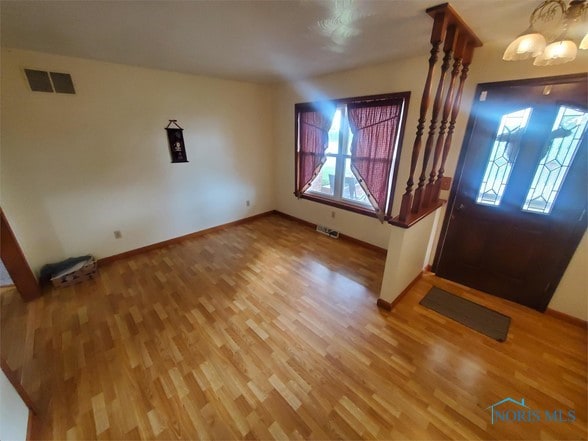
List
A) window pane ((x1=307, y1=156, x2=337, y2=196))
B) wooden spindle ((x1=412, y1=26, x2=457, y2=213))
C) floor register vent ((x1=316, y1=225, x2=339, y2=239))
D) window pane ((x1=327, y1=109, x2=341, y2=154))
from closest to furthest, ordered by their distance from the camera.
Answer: wooden spindle ((x1=412, y1=26, x2=457, y2=213)) < window pane ((x1=327, y1=109, x2=341, y2=154)) < window pane ((x1=307, y1=156, x2=337, y2=196)) < floor register vent ((x1=316, y1=225, x2=339, y2=239))

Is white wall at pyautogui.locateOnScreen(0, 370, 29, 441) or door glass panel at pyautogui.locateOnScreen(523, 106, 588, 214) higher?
door glass panel at pyautogui.locateOnScreen(523, 106, 588, 214)

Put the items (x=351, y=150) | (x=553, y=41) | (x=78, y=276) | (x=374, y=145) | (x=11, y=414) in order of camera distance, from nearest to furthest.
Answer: (x=11, y=414)
(x=553, y=41)
(x=78, y=276)
(x=374, y=145)
(x=351, y=150)

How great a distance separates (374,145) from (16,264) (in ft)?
13.0

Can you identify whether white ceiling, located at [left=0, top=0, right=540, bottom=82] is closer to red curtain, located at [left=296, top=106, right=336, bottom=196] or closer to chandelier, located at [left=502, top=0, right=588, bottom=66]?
chandelier, located at [left=502, top=0, right=588, bottom=66]

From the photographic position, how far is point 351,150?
10.1 ft

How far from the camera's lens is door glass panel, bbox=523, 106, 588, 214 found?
5.71 feet

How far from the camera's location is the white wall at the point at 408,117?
1.91 meters

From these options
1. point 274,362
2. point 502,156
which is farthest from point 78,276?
point 502,156

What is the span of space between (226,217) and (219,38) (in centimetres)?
257

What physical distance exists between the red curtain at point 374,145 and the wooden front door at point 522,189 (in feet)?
2.44

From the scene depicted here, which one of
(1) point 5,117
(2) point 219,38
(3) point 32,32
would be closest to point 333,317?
(2) point 219,38

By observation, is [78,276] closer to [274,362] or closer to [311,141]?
[274,362]

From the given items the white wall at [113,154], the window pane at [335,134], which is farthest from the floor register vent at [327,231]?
the white wall at [113,154]

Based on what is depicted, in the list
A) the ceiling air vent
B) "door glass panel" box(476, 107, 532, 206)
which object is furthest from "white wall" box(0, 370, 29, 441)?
"door glass panel" box(476, 107, 532, 206)
